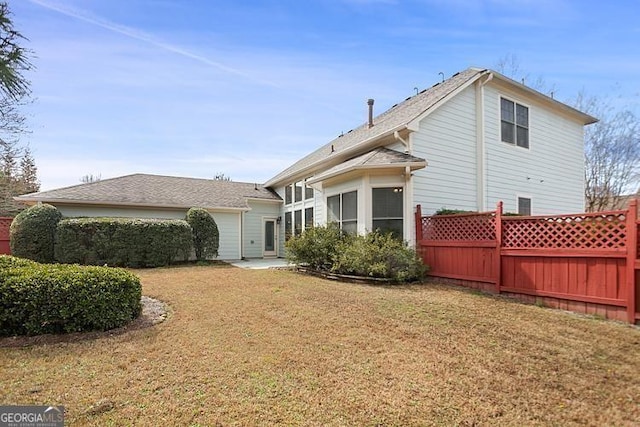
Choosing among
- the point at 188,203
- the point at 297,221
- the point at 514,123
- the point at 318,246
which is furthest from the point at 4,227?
the point at 514,123

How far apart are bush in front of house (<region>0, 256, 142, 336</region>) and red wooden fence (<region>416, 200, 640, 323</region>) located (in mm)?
7430

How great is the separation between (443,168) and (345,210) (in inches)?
134

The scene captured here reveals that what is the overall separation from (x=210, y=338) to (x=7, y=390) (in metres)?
1.98

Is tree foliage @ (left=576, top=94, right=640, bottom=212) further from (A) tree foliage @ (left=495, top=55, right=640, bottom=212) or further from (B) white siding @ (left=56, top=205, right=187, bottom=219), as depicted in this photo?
(B) white siding @ (left=56, top=205, right=187, bottom=219)

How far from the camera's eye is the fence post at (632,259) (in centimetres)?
535

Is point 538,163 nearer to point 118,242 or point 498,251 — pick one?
point 498,251

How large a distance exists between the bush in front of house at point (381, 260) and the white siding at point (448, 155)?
1.86m

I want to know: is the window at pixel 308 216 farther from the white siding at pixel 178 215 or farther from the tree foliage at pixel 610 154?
the tree foliage at pixel 610 154

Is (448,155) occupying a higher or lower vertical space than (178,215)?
higher

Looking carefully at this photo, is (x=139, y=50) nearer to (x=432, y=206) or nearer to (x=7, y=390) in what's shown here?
(x=7, y=390)

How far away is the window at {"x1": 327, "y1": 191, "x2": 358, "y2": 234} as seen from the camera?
10.5 m

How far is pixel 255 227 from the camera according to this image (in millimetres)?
18188

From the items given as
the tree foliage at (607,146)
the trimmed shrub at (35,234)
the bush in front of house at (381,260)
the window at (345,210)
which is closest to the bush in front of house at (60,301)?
the bush in front of house at (381,260)


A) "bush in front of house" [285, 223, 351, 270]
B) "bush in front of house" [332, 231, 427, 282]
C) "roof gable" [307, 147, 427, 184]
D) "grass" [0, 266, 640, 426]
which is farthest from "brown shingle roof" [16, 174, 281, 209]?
"grass" [0, 266, 640, 426]
